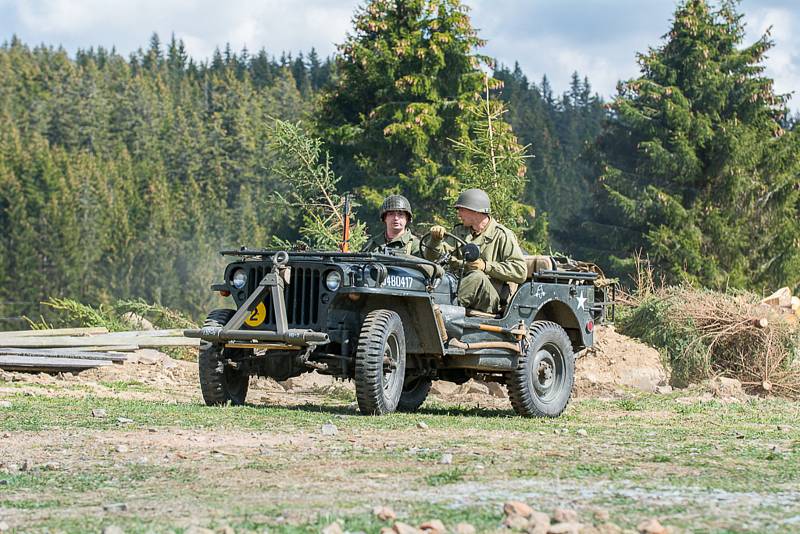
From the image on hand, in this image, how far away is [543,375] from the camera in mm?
12953

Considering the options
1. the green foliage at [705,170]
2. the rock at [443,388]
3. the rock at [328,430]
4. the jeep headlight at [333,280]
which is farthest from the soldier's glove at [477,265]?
the green foliage at [705,170]

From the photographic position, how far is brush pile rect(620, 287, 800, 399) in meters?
17.9

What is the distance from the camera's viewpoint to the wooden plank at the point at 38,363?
16.5 meters

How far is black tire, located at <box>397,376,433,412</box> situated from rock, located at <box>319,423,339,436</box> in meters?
3.22

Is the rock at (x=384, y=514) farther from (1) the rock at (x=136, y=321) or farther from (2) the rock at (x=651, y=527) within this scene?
(1) the rock at (x=136, y=321)

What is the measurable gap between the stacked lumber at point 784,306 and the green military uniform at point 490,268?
7392 mm

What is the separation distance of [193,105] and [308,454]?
144774 millimetres

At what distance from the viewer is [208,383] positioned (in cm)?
1173

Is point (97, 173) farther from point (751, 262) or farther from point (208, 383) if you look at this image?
point (208, 383)

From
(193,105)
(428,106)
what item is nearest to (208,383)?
(428,106)

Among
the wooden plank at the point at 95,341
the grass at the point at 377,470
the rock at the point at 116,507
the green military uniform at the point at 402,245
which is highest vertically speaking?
the green military uniform at the point at 402,245

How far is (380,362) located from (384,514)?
5.10 metres

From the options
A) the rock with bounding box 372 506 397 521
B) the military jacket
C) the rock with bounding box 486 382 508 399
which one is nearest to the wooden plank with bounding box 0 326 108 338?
the rock with bounding box 486 382 508 399

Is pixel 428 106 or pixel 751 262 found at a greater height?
pixel 428 106
